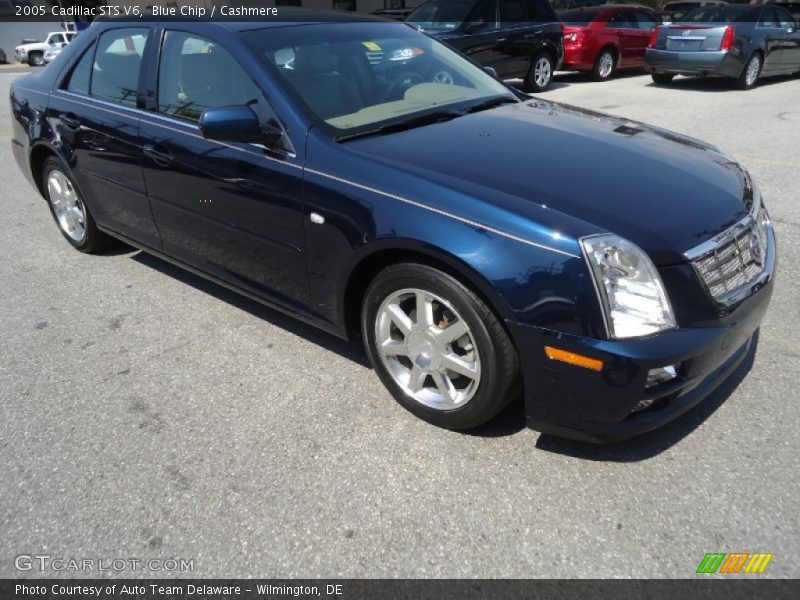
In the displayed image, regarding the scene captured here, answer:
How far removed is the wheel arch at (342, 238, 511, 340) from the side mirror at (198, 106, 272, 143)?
77 centimetres

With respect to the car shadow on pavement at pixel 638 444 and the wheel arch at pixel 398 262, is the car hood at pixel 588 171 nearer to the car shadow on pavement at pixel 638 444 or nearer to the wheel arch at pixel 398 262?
the wheel arch at pixel 398 262

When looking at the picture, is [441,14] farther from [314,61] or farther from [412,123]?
[412,123]

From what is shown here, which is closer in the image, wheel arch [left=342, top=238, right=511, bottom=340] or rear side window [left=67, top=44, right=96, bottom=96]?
wheel arch [left=342, top=238, right=511, bottom=340]

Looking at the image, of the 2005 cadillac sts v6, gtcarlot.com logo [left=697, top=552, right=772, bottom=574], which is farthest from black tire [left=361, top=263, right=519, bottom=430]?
gtcarlot.com logo [left=697, top=552, right=772, bottom=574]

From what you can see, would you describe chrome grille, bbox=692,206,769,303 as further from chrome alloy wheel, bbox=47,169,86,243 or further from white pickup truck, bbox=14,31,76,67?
white pickup truck, bbox=14,31,76,67

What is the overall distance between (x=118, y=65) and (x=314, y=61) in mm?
1469

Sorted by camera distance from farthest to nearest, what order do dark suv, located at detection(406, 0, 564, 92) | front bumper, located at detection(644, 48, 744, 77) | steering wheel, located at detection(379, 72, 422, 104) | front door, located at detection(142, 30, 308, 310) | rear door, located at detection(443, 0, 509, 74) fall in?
front bumper, located at detection(644, 48, 744, 77), dark suv, located at detection(406, 0, 564, 92), rear door, located at detection(443, 0, 509, 74), steering wheel, located at detection(379, 72, 422, 104), front door, located at detection(142, 30, 308, 310)

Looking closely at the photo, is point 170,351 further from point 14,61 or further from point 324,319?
point 14,61

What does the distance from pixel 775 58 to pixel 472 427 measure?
12.6 meters

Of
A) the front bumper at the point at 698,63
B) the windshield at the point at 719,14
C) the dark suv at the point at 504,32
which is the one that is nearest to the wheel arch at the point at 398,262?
the dark suv at the point at 504,32

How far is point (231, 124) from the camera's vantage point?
9.07 feet

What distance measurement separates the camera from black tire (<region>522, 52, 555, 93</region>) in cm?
1137

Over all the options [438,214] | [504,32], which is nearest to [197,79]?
[438,214]

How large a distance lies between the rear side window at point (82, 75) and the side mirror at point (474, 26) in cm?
743
